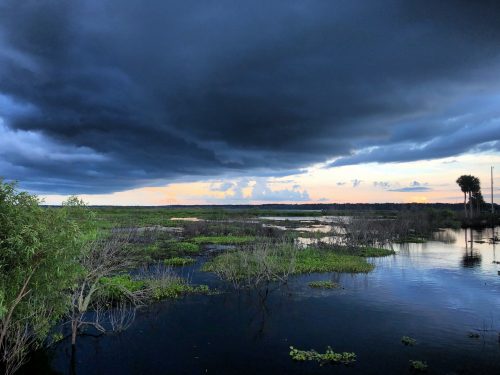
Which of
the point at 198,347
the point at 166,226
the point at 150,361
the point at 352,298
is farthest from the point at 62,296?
the point at 166,226

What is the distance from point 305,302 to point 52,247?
2244 cm

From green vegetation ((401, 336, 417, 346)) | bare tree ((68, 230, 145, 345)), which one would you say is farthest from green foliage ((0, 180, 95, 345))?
green vegetation ((401, 336, 417, 346))

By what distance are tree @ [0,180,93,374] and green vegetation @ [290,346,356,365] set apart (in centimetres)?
1299

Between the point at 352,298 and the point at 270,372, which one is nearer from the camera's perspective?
the point at 270,372

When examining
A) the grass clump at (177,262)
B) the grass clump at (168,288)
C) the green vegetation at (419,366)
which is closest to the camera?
the green vegetation at (419,366)

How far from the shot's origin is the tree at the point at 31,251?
15.7 m

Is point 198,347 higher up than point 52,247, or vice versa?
point 52,247

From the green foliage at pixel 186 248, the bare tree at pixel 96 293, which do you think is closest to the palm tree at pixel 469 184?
the green foliage at pixel 186 248

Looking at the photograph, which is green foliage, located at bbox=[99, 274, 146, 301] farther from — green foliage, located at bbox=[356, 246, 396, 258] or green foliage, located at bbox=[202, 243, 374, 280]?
green foliage, located at bbox=[356, 246, 396, 258]

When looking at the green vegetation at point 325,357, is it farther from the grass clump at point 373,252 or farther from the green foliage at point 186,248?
the green foliage at point 186,248

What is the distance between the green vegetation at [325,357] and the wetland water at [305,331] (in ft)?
1.56

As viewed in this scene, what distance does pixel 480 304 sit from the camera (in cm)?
3247

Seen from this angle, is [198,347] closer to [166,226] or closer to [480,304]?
[480,304]

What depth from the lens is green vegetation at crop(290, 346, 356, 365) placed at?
2153 centimetres
